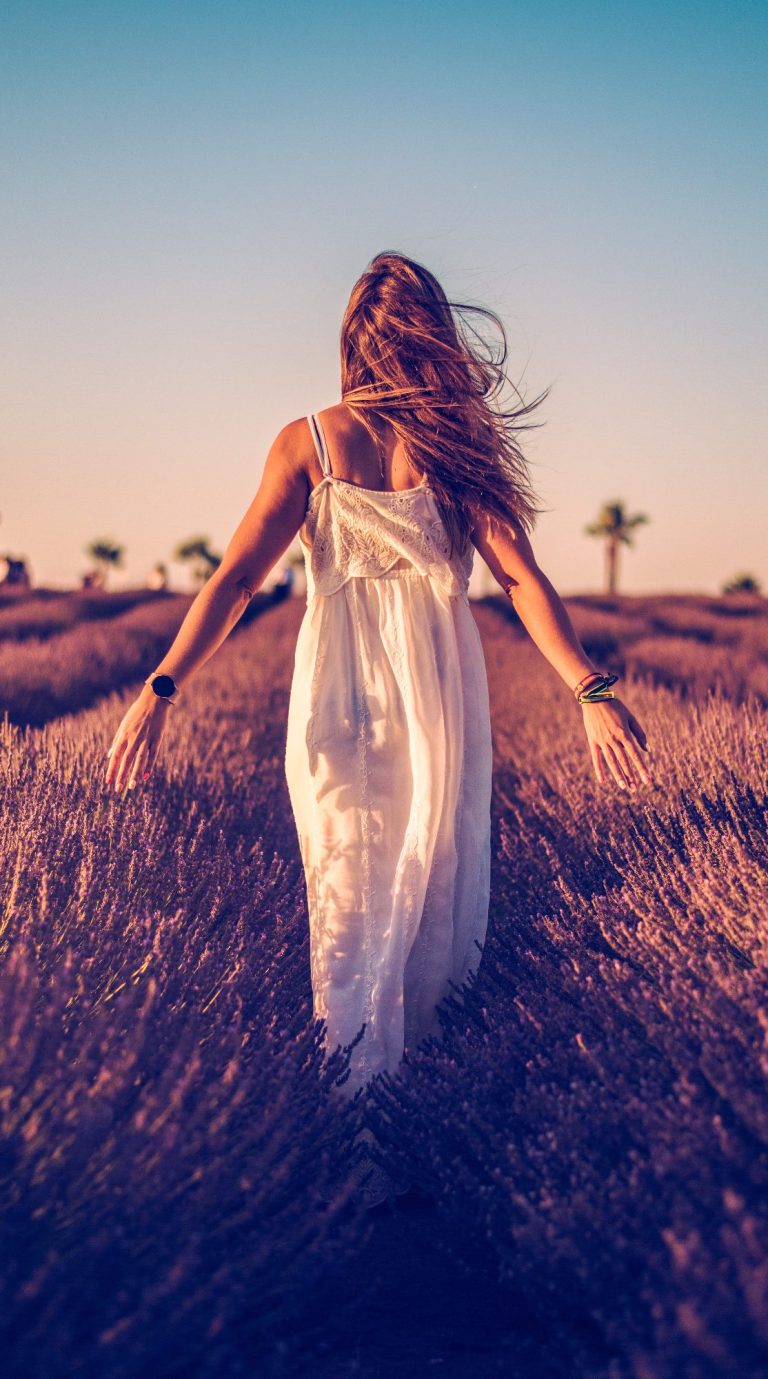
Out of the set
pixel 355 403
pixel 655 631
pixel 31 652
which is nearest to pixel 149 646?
pixel 31 652

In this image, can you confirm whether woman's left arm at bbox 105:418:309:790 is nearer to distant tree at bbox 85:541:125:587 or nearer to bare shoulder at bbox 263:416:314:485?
bare shoulder at bbox 263:416:314:485

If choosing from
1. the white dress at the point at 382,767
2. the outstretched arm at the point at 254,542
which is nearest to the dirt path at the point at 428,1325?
the white dress at the point at 382,767

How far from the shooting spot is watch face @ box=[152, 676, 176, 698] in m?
2.54

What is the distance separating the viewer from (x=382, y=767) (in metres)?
2.67

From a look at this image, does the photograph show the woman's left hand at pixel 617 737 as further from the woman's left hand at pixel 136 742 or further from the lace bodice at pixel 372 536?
the woman's left hand at pixel 136 742

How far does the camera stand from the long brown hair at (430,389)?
2.66 meters

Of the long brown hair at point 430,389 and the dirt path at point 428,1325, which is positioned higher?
the long brown hair at point 430,389

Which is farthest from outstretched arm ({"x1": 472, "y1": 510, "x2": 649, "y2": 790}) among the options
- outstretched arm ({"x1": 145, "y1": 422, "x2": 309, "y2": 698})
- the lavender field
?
outstretched arm ({"x1": 145, "y1": 422, "x2": 309, "y2": 698})

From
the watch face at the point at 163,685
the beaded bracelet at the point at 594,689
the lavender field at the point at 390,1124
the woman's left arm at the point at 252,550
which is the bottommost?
the lavender field at the point at 390,1124

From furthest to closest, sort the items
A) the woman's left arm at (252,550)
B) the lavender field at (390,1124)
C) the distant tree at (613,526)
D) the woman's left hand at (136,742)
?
the distant tree at (613,526) < the woman's left arm at (252,550) < the woman's left hand at (136,742) < the lavender field at (390,1124)

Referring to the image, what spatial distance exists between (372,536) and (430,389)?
343 millimetres

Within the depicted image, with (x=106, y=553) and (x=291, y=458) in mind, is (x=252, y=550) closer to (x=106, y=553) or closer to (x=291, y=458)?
(x=291, y=458)

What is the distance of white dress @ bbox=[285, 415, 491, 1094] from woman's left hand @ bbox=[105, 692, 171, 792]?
0.33m

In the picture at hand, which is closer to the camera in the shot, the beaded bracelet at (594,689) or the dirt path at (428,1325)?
the dirt path at (428,1325)
